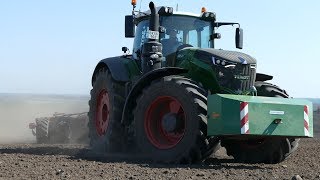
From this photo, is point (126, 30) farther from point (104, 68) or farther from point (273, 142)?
point (273, 142)

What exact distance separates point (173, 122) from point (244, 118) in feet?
3.90

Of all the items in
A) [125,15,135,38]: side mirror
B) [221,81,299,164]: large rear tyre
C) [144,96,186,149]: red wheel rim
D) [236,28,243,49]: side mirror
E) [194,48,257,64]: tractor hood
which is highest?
[125,15,135,38]: side mirror

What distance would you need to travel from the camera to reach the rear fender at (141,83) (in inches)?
339

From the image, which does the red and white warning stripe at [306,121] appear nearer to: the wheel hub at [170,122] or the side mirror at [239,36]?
the wheel hub at [170,122]

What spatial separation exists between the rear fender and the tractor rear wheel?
149 millimetres

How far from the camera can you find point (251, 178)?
6.62m

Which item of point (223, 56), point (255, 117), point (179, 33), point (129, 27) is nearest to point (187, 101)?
point (255, 117)

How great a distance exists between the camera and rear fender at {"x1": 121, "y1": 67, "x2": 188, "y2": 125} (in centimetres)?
860

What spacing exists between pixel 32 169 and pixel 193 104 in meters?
2.40

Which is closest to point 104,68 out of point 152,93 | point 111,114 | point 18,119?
point 111,114

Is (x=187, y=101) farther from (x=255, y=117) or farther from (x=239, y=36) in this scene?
(x=239, y=36)

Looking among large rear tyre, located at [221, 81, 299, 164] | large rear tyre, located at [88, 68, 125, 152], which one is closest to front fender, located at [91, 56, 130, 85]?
large rear tyre, located at [88, 68, 125, 152]

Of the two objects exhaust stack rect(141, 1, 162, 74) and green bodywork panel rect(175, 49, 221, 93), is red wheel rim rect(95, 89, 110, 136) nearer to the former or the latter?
exhaust stack rect(141, 1, 162, 74)

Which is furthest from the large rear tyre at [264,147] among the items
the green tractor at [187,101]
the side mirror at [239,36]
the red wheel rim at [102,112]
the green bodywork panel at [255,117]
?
the red wheel rim at [102,112]
